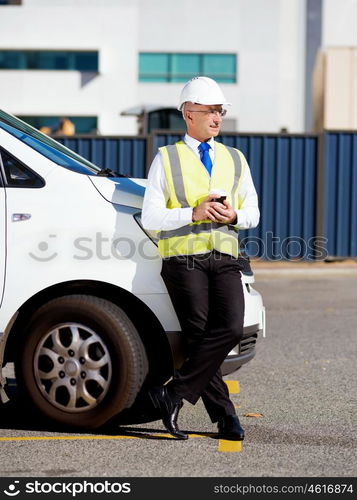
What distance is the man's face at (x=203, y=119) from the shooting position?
16.7 feet

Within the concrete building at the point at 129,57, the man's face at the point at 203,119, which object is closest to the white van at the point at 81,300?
the man's face at the point at 203,119

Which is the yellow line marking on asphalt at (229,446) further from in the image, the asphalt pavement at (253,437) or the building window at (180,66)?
the building window at (180,66)

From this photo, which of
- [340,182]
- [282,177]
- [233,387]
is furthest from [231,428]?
[340,182]

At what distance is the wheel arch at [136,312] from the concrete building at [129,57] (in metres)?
36.8

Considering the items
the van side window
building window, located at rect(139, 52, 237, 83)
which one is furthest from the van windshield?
building window, located at rect(139, 52, 237, 83)

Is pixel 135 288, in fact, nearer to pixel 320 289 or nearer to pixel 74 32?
pixel 320 289

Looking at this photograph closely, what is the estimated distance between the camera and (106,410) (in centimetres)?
517

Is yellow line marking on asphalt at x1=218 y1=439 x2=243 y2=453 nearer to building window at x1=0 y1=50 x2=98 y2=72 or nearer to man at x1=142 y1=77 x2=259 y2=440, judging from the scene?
man at x1=142 y1=77 x2=259 y2=440

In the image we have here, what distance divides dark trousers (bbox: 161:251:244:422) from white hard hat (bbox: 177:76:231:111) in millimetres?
783

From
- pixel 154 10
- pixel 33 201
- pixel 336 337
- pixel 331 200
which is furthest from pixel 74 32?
pixel 33 201

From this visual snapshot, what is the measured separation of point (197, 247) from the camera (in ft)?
16.4

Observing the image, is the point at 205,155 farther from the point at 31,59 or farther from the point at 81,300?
the point at 31,59

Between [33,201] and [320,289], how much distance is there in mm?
8917

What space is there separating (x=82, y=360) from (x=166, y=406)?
50 cm
